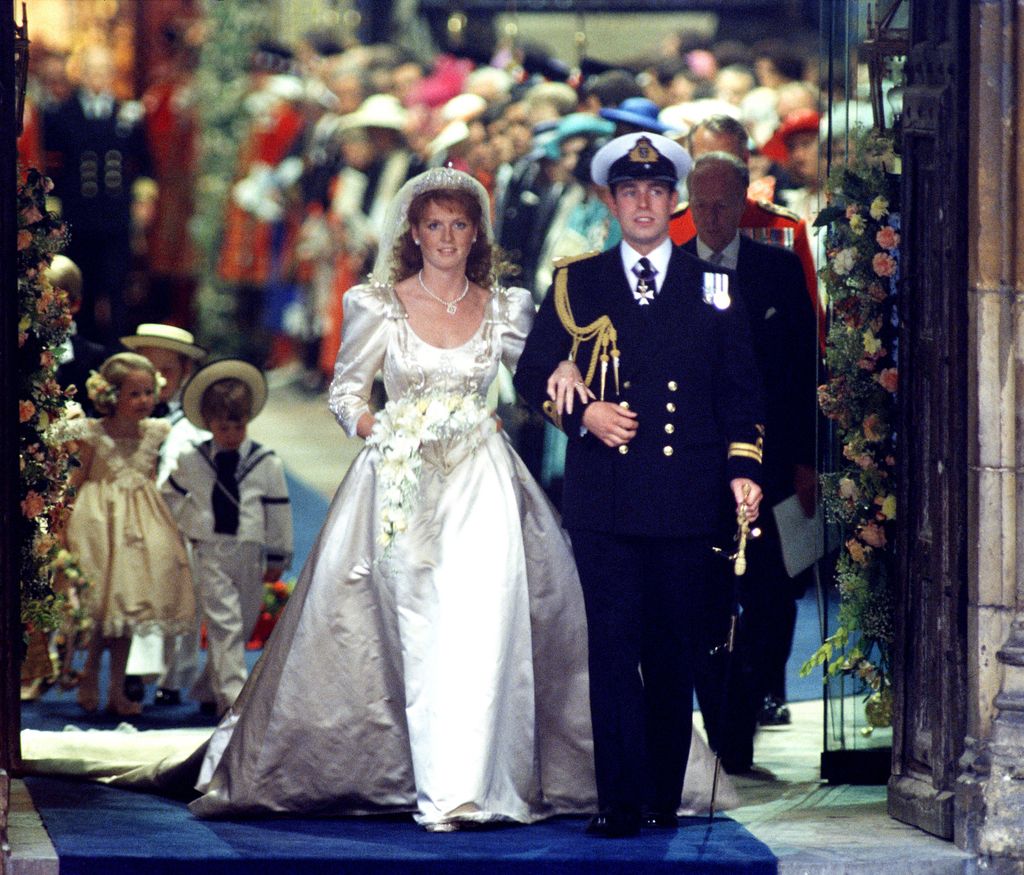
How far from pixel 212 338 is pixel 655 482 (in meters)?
13.8

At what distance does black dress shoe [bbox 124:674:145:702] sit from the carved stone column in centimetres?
408

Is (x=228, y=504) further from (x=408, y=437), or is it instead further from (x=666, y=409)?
(x=666, y=409)

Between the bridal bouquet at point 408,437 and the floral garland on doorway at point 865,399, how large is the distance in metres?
1.21

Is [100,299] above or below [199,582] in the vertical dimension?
above

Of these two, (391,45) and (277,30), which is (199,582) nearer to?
(391,45)

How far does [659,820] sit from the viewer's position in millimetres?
8250

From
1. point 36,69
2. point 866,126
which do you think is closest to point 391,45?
point 36,69

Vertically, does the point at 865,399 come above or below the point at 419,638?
above

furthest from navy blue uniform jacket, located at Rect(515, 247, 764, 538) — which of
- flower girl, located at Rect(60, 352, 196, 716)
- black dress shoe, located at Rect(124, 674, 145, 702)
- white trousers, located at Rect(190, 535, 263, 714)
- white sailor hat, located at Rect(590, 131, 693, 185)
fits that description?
black dress shoe, located at Rect(124, 674, 145, 702)

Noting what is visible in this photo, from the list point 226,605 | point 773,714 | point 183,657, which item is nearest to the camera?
point 773,714

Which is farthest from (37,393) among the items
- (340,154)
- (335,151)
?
(335,151)

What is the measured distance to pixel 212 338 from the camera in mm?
21484

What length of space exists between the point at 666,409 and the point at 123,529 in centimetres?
362

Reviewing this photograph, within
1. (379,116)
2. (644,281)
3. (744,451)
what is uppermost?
(379,116)
